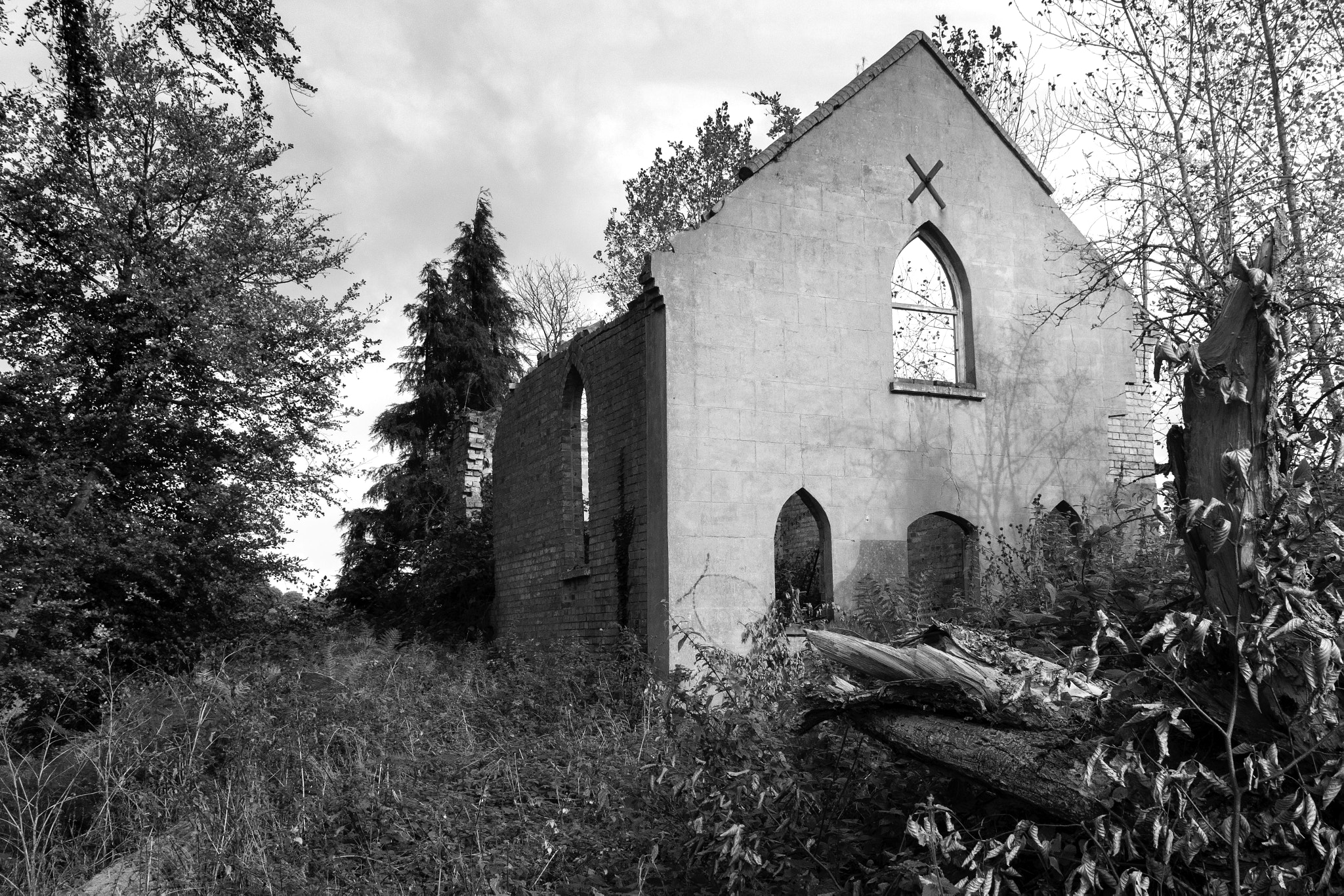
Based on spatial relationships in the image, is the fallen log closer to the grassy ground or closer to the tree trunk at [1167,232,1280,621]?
the grassy ground

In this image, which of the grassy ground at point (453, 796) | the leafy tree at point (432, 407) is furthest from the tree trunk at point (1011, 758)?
the leafy tree at point (432, 407)

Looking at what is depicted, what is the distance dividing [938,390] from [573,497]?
15.1 ft

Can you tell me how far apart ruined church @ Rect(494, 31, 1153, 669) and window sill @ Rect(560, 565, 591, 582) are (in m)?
0.08

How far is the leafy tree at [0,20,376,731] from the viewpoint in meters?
12.3

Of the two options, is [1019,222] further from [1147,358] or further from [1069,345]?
[1147,358]

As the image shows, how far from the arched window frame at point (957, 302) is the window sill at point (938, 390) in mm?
106

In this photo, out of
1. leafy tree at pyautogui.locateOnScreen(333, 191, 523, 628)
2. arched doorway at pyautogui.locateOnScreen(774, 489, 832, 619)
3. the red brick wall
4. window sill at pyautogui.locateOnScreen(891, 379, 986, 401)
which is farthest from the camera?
leafy tree at pyautogui.locateOnScreen(333, 191, 523, 628)

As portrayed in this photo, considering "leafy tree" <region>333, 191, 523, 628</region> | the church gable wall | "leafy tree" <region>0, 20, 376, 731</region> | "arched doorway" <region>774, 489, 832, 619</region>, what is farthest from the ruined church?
"leafy tree" <region>333, 191, 523, 628</region>

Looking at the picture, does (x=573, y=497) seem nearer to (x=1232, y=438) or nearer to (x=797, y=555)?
(x=797, y=555)

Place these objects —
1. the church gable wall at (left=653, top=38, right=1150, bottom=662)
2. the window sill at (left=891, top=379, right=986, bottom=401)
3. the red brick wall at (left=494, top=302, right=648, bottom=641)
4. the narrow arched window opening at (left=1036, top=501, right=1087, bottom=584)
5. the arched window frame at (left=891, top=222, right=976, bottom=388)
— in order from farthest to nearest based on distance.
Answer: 1. the arched window frame at (left=891, top=222, right=976, bottom=388)
2. the window sill at (left=891, top=379, right=986, bottom=401)
3. the red brick wall at (left=494, top=302, right=648, bottom=641)
4. the church gable wall at (left=653, top=38, right=1150, bottom=662)
5. the narrow arched window opening at (left=1036, top=501, right=1087, bottom=584)

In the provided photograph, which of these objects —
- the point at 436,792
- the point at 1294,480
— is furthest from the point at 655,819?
the point at 1294,480

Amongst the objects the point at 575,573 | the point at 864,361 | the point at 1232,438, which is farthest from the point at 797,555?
the point at 1232,438

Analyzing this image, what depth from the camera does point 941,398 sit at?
37.8 feet

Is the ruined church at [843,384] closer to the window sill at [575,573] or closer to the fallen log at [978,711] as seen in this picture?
the window sill at [575,573]
